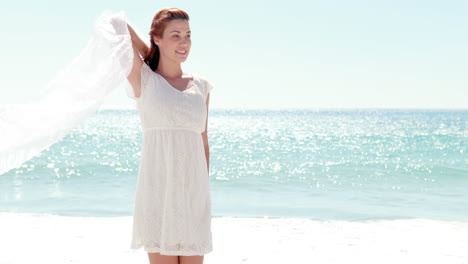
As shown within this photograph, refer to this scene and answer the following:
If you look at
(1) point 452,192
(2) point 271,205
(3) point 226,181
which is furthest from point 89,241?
(1) point 452,192

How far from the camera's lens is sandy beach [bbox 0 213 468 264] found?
5391mm

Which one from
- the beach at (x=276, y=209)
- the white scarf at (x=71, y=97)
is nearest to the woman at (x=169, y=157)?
the white scarf at (x=71, y=97)

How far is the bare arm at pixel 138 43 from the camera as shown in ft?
9.67

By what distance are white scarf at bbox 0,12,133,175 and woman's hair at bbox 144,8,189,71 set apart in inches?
6.4

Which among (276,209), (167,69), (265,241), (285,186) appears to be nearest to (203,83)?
(167,69)

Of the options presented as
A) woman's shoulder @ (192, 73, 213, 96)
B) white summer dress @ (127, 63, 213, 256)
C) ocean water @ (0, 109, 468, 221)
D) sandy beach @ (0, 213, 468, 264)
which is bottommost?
ocean water @ (0, 109, 468, 221)

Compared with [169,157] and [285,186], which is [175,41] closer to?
[169,157]

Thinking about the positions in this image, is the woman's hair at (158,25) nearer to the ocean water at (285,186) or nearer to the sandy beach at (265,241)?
the sandy beach at (265,241)

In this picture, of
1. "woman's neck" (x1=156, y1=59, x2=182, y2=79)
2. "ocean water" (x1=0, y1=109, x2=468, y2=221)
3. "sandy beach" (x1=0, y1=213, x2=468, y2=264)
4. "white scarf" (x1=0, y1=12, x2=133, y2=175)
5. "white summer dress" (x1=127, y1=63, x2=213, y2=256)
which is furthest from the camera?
"ocean water" (x1=0, y1=109, x2=468, y2=221)

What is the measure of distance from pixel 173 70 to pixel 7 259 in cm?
328

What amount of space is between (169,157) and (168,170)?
68 millimetres

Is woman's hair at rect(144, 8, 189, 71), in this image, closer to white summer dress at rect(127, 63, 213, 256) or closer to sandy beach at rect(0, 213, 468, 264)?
white summer dress at rect(127, 63, 213, 256)

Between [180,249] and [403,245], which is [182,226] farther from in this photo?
[403,245]

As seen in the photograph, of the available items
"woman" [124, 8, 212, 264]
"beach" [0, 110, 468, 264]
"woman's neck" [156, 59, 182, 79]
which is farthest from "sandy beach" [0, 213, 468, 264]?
"woman's neck" [156, 59, 182, 79]
